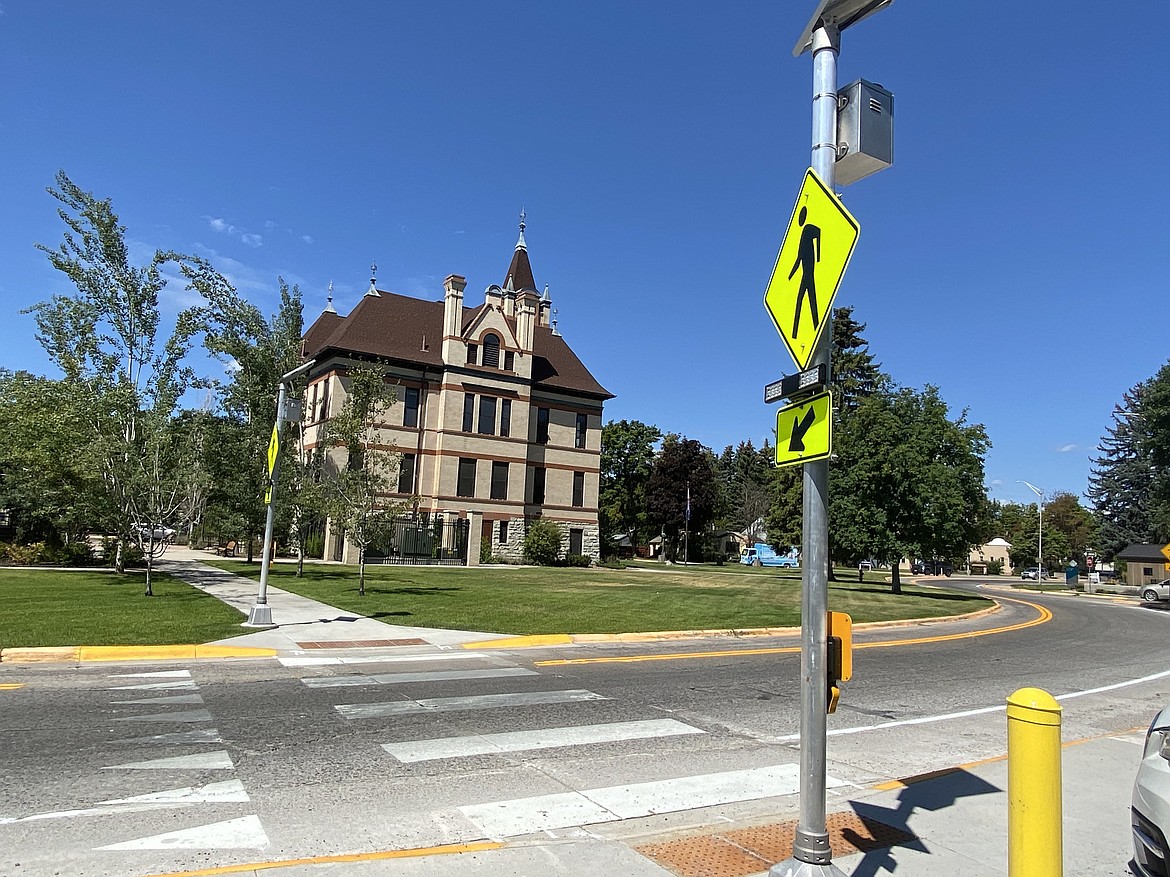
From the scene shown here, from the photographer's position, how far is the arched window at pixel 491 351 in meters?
47.3

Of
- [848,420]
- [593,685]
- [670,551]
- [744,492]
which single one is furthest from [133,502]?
[744,492]

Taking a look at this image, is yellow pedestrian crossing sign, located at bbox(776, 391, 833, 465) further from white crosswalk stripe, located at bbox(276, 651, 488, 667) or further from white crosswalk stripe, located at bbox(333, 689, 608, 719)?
white crosswalk stripe, located at bbox(276, 651, 488, 667)

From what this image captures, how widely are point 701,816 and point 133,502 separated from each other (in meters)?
21.1

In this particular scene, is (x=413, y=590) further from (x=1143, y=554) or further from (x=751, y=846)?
(x=1143, y=554)

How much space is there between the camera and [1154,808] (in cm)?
366

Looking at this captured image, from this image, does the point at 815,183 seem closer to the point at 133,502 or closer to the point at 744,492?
the point at 133,502

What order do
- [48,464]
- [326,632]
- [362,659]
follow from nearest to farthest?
[362,659]
[326,632]
[48,464]

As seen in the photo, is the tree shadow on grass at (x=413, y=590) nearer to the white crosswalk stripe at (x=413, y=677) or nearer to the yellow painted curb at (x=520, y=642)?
the yellow painted curb at (x=520, y=642)

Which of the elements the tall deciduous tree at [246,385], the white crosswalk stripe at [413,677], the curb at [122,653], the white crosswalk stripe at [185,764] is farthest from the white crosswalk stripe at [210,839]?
the tall deciduous tree at [246,385]

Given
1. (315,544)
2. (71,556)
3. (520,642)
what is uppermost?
(315,544)

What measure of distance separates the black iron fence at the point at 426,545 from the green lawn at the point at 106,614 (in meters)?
17.5

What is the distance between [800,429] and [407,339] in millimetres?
44367

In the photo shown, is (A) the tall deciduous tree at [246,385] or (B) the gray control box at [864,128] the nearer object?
(B) the gray control box at [864,128]

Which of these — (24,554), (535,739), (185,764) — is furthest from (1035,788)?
(24,554)
